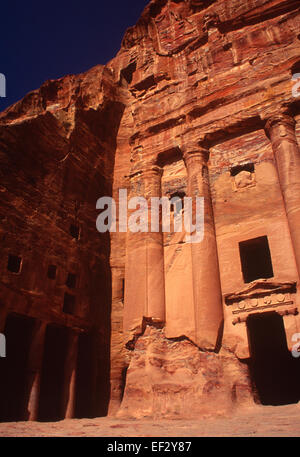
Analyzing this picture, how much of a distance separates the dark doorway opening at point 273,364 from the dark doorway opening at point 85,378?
5.58 m

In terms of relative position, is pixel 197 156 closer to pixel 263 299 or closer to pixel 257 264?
pixel 257 264

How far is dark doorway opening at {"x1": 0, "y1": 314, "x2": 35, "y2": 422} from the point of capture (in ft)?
37.6

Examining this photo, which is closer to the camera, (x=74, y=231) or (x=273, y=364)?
(x=273, y=364)

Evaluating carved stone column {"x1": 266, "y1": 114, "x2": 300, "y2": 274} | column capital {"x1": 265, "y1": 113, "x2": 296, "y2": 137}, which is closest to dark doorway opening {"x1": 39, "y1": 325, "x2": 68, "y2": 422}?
carved stone column {"x1": 266, "y1": 114, "x2": 300, "y2": 274}

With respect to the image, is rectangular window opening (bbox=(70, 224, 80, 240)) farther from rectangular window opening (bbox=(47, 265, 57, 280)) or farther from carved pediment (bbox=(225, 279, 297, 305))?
carved pediment (bbox=(225, 279, 297, 305))

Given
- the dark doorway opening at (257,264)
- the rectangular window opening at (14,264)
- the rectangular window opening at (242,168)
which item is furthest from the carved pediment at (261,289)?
the rectangular window opening at (14,264)

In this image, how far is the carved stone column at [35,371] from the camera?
10.3 meters

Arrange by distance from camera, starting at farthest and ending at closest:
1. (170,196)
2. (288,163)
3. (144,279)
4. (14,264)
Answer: (170,196), (144,279), (14,264), (288,163)

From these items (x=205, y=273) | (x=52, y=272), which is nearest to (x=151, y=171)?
(x=205, y=273)

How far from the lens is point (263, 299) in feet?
32.6

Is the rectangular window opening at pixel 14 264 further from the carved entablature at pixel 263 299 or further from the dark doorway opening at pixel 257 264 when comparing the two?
the dark doorway opening at pixel 257 264

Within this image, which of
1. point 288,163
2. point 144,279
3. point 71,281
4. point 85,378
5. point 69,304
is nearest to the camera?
point 288,163

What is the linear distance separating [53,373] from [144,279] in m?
4.78

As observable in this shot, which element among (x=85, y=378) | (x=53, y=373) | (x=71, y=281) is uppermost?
(x=71, y=281)
